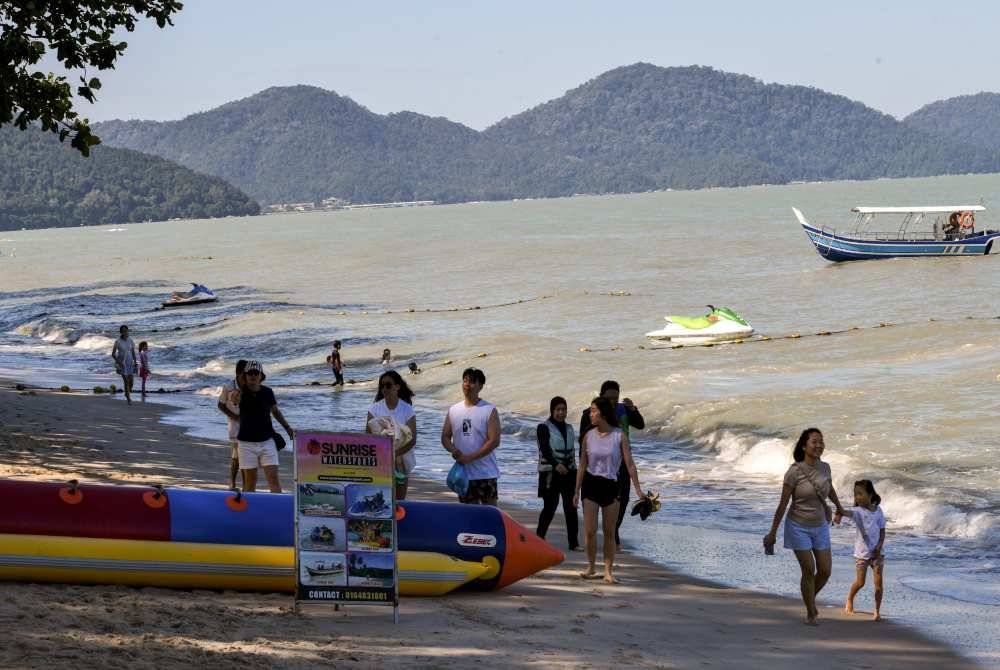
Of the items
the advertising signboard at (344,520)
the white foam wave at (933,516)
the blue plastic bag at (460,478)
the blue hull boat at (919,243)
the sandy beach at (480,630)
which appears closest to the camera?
the sandy beach at (480,630)

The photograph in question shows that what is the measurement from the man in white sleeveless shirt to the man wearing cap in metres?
1.57

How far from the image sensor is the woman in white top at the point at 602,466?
35.6 ft

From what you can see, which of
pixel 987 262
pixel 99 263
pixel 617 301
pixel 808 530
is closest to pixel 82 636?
pixel 808 530

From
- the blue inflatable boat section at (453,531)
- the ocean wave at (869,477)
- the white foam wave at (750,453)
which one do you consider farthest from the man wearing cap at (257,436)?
the white foam wave at (750,453)

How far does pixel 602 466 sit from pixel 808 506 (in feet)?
5.57

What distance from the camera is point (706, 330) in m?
36.4

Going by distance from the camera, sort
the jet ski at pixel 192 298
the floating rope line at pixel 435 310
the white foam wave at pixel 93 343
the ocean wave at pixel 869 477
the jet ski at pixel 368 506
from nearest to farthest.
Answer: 1. the jet ski at pixel 368 506
2. the ocean wave at pixel 869 477
3. the white foam wave at pixel 93 343
4. the floating rope line at pixel 435 310
5. the jet ski at pixel 192 298

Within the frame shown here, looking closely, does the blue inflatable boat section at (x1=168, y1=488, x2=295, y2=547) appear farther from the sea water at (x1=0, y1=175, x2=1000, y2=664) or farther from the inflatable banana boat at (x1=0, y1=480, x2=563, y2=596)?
the sea water at (x1=0, y1=175, x2=1000, y2=664)

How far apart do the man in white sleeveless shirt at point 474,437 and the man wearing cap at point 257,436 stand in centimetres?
157

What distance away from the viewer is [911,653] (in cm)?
965

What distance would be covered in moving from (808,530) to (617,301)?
1763 inches

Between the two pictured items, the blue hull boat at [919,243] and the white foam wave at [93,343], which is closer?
the white foam wave at [93,343]

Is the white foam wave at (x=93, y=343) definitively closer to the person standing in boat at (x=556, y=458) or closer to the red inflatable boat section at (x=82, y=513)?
the person standing in boat at (x=556, y=458)

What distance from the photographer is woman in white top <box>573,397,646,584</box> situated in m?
10.8
